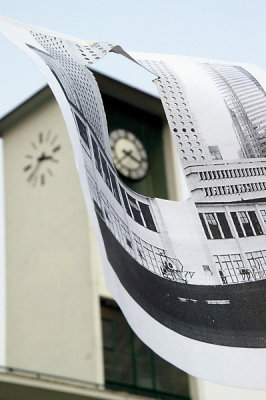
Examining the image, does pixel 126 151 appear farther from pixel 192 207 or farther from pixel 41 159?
pixel 192 207

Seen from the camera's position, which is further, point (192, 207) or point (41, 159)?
point (41, 159)

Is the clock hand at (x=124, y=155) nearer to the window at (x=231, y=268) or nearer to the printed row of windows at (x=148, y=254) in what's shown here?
the window at (x=231, y=268)

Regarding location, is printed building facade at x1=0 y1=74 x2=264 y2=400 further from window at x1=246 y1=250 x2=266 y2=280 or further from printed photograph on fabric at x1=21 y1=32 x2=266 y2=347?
window at x1=246 y1=250 x2=266 y2=280

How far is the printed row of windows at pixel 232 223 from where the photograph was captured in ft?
11.4

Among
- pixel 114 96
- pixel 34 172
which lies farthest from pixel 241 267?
pixel 34 172

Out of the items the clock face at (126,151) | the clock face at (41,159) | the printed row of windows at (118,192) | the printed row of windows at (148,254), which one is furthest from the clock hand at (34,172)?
the printed row of windows at (148,254)

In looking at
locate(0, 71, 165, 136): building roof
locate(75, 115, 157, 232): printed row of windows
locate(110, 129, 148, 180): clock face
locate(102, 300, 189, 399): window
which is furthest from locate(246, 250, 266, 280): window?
locate(110, 129, 148, 180): clock face

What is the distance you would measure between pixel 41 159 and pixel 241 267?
13848 millimetres

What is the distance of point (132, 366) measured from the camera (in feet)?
49.6

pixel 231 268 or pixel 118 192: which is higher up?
pixel 118 192

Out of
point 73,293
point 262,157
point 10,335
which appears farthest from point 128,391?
point 262,157

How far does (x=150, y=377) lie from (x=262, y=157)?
11868 mm

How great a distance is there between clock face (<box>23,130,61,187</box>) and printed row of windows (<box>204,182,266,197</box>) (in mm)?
13302

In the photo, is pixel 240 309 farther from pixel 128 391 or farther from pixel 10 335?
pixel 10 335
